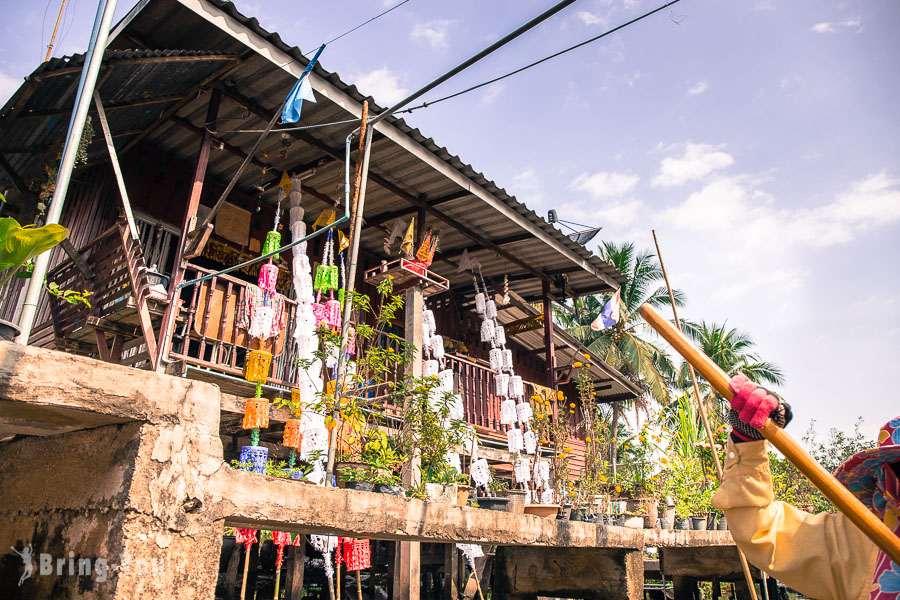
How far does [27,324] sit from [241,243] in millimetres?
5197

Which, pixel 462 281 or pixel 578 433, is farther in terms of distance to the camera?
pixel 578 433

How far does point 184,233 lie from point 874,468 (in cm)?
563

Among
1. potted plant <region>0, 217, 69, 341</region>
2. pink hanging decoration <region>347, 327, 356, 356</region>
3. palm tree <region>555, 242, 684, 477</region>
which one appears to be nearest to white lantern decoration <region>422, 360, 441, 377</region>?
pink hanging decoration <region>347, 327, 356, 356</region>

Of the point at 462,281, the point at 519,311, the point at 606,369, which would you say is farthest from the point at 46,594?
the point at 606,369

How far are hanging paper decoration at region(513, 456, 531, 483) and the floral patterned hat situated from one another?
547cm

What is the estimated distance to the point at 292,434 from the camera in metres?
5.65

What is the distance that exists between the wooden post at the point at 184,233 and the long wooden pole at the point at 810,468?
447 cm

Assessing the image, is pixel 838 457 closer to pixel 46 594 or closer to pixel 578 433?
pixel 578 433

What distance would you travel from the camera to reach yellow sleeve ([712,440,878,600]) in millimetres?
2141

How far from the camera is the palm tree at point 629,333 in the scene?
75.5 feet

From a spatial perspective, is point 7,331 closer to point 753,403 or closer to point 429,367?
point 753,403

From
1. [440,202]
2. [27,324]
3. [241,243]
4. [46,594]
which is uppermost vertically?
[440,202]

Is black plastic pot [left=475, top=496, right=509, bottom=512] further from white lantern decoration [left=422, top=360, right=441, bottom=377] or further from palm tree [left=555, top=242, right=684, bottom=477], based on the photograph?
palm tree [left=555, top=242, right=684, bottom=477]

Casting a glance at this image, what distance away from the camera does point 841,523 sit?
2.19 metres
